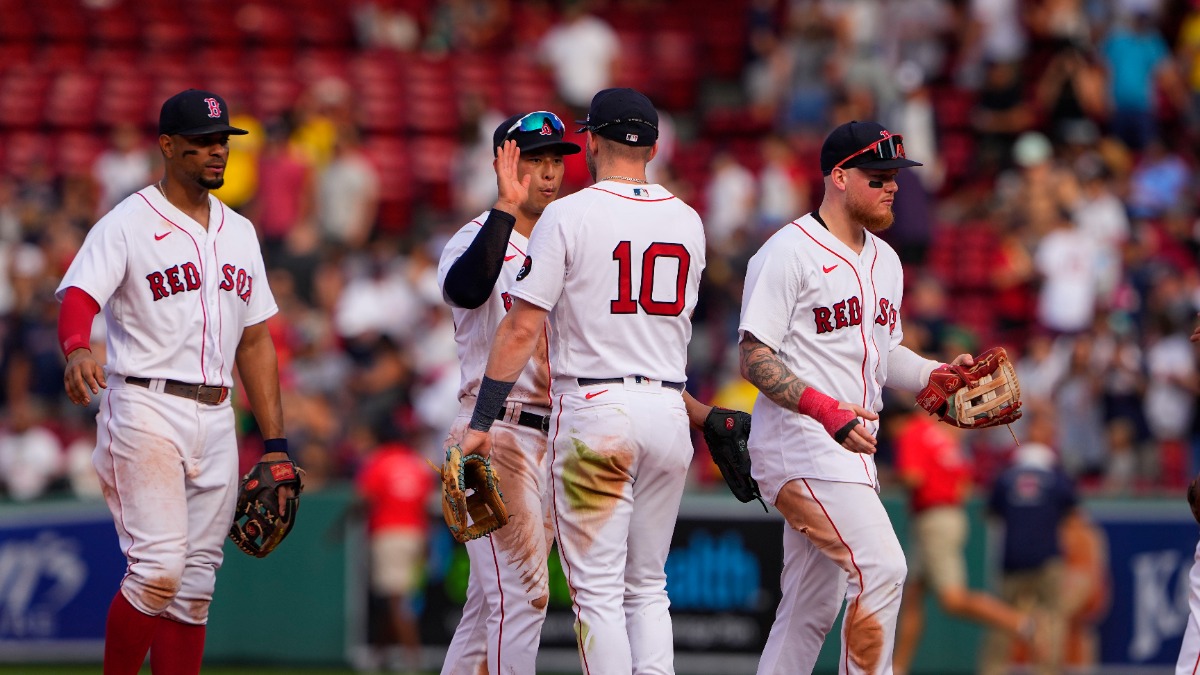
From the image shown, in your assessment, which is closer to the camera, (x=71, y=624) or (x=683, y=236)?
(x=683, y=236)

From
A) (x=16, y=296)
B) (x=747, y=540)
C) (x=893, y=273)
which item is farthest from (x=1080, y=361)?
(x=16, y=296)

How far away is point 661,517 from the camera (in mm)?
6820

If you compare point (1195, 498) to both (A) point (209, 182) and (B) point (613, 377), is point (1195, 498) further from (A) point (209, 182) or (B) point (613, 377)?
(A) point (209, 182)

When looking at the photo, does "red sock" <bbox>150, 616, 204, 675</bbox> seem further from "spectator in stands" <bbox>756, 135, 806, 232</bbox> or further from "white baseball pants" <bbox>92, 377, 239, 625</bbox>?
"spectator in stands" <bbox>756, 135, 806, 232</bbox>

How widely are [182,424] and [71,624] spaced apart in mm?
6772

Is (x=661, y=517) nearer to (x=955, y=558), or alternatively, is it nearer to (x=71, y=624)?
(x=955, y=558)

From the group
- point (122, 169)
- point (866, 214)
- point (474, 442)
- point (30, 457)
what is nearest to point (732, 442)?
point (866, 214)

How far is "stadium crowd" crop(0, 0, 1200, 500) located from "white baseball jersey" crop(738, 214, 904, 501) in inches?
235

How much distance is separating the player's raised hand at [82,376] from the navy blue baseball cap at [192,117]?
1.00 m

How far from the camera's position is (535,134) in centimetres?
710

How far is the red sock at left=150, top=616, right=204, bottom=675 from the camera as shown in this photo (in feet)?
23.4

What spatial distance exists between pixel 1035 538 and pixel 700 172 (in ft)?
23.5

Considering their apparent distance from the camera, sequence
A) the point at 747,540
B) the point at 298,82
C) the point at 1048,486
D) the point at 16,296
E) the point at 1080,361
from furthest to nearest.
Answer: the point at 298,82
the point at 16,296
the point at 1080,361
the point at 747,540
the point at 1048,486

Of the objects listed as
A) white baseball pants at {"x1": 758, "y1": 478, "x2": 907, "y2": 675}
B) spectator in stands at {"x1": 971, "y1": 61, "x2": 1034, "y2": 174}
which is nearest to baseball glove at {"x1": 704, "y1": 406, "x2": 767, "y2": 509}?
white baseball pants at {"x1": 758, "y1": 478, "x2": 907, "y2": 675}
